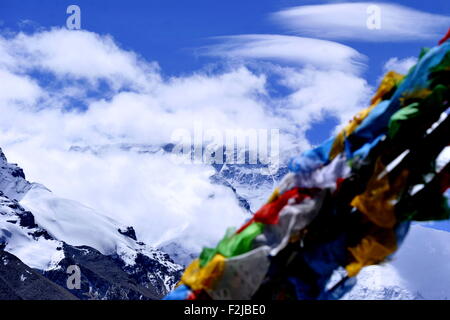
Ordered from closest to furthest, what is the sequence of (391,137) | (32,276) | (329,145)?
1. (391,137)
2. (329,145)
3. (32,276)

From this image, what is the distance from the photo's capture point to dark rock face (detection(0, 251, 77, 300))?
143 meters

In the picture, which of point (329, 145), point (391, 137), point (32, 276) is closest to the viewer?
point (391, 137)

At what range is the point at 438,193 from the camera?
5.75 metres

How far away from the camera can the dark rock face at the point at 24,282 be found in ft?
469

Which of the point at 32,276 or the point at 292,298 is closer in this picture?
the point at 292,298

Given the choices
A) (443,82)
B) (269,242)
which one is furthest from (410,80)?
(269,242)

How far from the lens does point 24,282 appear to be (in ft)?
487

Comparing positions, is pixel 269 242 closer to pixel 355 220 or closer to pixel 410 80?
pixel 355 220

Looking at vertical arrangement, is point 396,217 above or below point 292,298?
above

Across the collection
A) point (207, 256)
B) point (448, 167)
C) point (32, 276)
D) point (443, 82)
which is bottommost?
point (32, 276)

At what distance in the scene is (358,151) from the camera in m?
5.77
